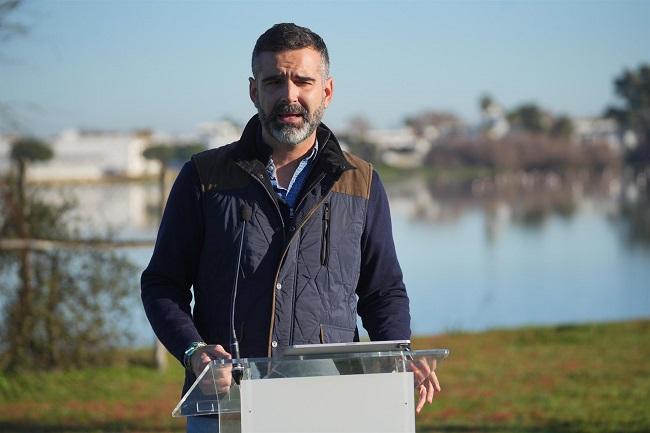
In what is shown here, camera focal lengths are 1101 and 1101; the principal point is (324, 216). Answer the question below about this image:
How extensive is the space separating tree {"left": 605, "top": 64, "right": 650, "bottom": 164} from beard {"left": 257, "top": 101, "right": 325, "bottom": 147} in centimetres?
3664

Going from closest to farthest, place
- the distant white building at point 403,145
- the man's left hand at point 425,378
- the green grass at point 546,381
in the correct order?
the man's left hand at point 425,378 < the green grass at point 546,381 < the distant white building at point 403,145

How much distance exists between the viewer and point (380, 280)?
11.4ft

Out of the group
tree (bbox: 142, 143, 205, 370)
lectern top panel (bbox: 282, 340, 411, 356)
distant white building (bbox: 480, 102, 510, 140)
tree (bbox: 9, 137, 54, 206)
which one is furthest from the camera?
distant white building (bbox: 480, 102, 510, 140)

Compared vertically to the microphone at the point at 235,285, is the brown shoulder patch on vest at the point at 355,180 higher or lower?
higher

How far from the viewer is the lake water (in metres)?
12.2

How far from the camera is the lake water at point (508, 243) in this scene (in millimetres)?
12211

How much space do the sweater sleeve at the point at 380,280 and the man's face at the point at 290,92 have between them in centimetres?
34

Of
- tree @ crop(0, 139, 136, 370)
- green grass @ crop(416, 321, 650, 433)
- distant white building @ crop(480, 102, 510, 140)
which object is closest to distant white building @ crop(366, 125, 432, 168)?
distant white building @ crop(480, 102, 510, 140)

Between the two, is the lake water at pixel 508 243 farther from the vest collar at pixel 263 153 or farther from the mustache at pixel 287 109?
the mustache at pixel 287 109

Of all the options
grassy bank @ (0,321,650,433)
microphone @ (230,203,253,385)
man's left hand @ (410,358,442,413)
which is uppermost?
microphone @ (230,203,253,385)

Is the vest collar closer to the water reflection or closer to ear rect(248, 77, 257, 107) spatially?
ear rect(248, 77, 257, 107)

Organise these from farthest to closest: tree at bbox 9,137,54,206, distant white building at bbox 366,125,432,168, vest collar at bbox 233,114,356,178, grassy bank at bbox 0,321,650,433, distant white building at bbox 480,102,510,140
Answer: distant white building at bbox 480,102,510,140
distant white building at bbox 366,125,432,168
tree at bbox 9,137,54,206
grassy bank at bbox 0,321,650,433
vest collar at bbox 233,114,356,178

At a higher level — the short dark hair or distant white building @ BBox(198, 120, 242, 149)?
distant white building @ BBox(198, 120, 242, 149)

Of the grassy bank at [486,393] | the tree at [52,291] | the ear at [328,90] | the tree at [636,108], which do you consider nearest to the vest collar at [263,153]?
the ear at [328,90]
